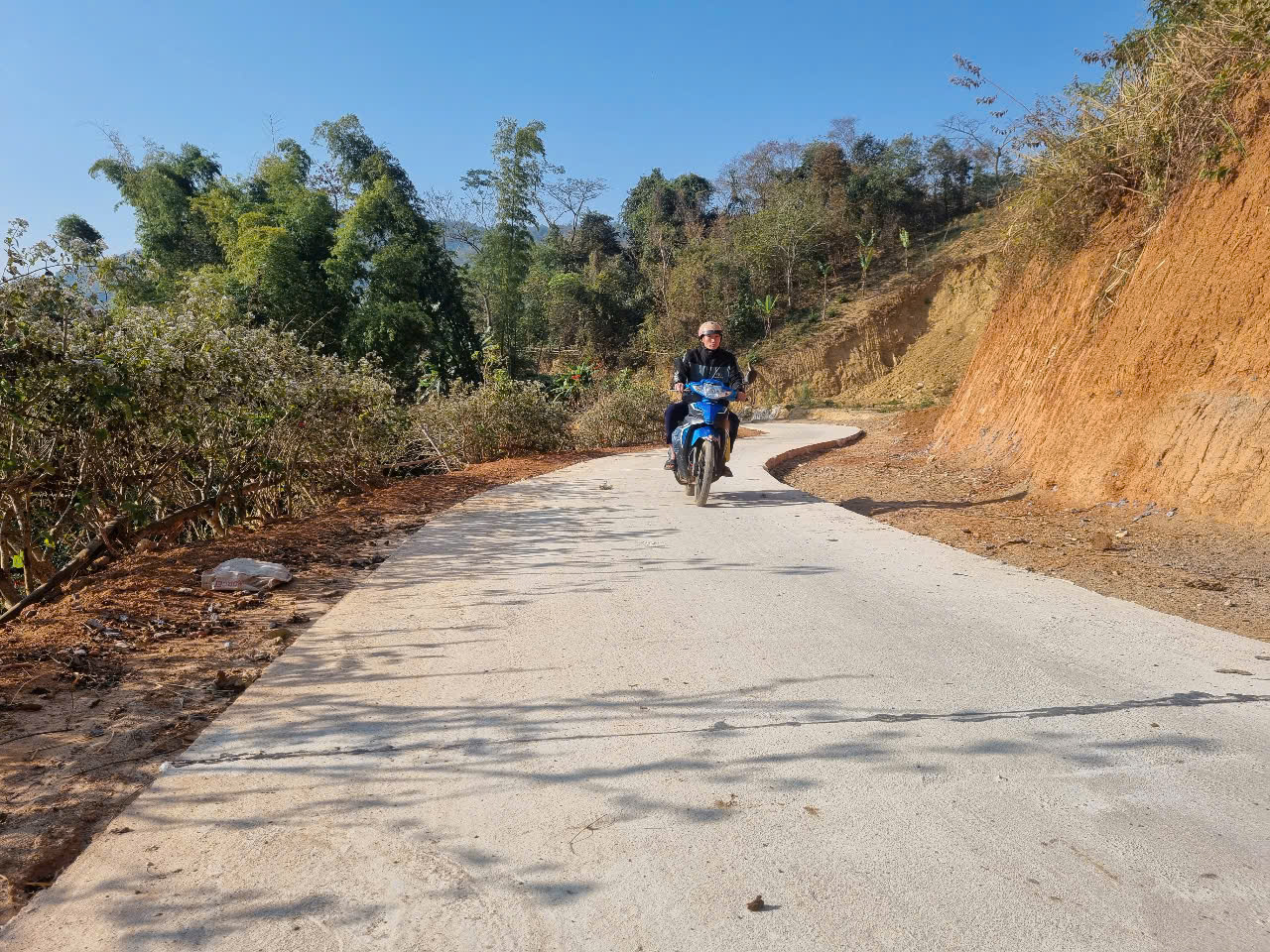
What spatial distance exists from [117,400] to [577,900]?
4.33 meters

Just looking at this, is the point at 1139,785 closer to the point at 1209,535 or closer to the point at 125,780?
the point at 125,780

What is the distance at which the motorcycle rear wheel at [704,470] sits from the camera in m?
7.90

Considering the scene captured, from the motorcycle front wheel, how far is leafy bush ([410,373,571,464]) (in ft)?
20.3

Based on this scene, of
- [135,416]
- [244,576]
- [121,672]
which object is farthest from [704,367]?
[121,672]

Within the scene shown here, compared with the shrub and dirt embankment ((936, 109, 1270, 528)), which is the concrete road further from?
dirt embankment ((936, 109, 1270, 528))

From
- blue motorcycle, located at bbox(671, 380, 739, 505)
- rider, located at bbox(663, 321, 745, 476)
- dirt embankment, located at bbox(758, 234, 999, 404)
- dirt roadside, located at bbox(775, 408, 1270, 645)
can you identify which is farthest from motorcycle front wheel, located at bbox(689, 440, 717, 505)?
dirt embankment, located at bbox(758, 234, 999, 404)

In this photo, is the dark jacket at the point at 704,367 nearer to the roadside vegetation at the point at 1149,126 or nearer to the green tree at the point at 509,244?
the roadside vegetation at the point at 1149,126

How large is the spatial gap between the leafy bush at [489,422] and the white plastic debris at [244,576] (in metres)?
7.65

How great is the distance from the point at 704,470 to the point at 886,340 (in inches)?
1470

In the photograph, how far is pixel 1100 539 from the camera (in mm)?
6242

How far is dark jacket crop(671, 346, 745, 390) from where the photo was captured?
8.10 m

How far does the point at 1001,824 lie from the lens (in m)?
2.25

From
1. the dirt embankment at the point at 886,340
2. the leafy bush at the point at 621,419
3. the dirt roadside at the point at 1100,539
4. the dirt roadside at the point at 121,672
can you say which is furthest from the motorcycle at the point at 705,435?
the dirt embankment at the point at 886,340

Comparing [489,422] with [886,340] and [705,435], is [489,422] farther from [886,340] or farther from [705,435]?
[886,340]
